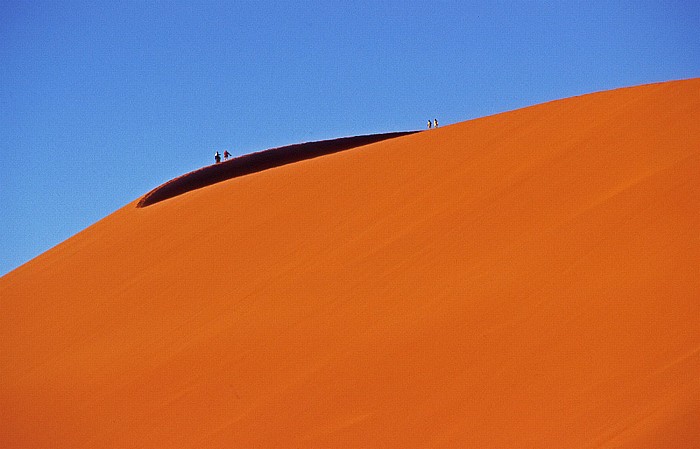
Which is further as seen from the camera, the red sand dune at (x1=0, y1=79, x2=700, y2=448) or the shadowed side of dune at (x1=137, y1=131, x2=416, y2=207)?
the shadowed side of dune at (x1=137, y1=131, x2=416, y2=207)

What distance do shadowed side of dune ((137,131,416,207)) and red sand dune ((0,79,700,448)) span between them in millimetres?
6768

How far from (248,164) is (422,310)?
50.3ft

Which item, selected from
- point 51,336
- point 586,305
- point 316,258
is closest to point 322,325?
point 316,258

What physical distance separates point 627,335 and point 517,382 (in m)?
0.80

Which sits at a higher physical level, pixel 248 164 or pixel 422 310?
pixel 248 164

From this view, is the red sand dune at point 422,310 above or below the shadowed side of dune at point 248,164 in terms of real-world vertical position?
below

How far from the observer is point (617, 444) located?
4141 millimetres

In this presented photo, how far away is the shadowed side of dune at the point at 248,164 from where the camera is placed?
18.5 meters

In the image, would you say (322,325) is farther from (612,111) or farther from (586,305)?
(612,111)

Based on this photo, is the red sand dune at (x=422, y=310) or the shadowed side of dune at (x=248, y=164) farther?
the shadowed side of dune at (x=248, y=164)

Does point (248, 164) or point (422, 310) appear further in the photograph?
point (248, 164)

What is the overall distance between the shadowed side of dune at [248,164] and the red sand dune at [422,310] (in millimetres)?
6768

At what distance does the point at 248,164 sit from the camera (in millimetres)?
21422

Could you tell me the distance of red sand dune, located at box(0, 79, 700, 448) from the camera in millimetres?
4977
